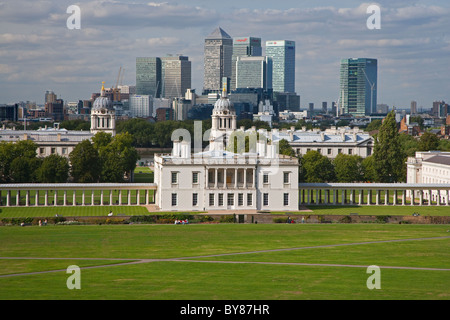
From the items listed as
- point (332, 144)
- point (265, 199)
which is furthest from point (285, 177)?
point (332, 144)

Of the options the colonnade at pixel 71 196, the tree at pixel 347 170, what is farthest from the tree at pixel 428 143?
the colonnade at pixel 71 196

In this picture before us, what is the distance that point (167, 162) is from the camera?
86062mm

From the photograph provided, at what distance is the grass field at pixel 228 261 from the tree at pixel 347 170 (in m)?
36.1

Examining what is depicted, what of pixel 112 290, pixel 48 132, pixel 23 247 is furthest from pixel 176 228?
pixel 48 132

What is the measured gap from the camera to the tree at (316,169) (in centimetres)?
10444

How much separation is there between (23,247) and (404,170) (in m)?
67.5

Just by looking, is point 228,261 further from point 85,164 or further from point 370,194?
point 85,164

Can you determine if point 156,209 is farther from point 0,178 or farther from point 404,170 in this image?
point 404,170

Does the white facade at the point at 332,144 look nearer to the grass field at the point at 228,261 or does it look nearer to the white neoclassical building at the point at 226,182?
the white neoclassical building at the point at 226,182

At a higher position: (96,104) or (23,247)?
(96,104)

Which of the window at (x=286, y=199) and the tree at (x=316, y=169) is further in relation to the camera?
the tree at (x=316, y=169)

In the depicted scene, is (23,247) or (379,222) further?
(379,222)

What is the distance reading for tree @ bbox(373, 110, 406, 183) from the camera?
4250 inches

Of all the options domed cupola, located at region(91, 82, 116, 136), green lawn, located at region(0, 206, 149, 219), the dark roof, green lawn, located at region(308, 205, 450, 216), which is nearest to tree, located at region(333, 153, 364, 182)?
the dark roof
